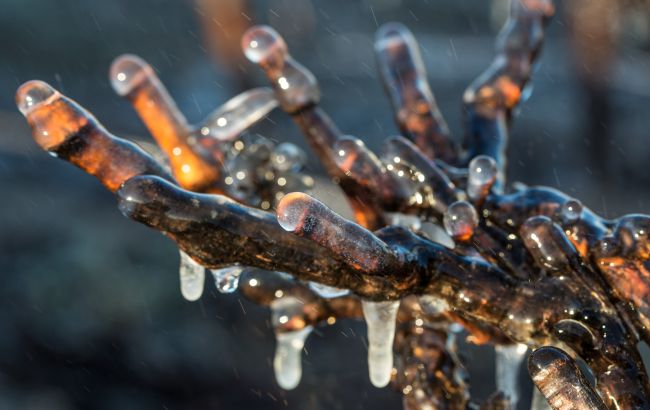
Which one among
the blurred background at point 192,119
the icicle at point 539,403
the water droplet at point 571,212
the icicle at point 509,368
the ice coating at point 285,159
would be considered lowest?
the blurred background at point 192,119

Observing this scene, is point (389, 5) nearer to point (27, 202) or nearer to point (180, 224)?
point (27, 202)

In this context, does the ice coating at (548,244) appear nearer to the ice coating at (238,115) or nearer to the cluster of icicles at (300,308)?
the cluster of icicles at (300,308)

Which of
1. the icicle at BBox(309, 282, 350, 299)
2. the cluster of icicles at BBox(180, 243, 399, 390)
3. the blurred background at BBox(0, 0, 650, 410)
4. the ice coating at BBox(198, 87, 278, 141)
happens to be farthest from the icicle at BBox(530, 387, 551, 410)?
the blurred background at BBox(0, 0, 650, 410)

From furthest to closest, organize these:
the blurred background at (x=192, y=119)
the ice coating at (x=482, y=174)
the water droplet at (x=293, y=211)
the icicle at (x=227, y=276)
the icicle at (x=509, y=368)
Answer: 1. the blurred background at (x=192, y=119)
2. the icicle at (x=509, y=368)
3. the ice coating at (x=482, y=174)
4. the icicle at (x=227, y=276)
5. the water droplet at (x=293, y=211)

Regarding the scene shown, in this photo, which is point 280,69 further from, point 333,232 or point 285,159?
point 333,232

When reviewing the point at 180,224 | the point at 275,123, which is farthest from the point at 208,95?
the point at 180,224

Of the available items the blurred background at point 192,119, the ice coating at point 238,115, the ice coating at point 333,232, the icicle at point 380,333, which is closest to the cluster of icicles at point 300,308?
the icicle at point 380,333
